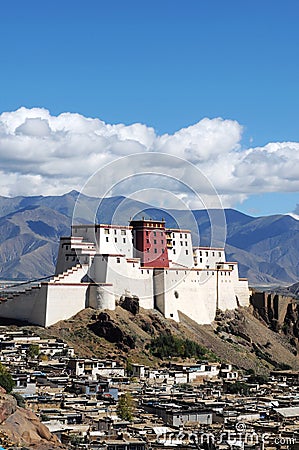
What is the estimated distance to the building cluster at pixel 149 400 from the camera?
39.3 metres

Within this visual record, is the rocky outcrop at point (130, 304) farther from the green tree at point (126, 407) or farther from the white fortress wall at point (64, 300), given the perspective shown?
the green tree at point (126, 407)

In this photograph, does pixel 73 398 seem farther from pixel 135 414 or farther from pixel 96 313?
pixel 96 313

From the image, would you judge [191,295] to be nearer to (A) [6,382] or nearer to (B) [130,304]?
(B) [130,304]

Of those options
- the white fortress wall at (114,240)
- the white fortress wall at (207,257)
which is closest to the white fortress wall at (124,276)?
the white fortress wall at (114,240)

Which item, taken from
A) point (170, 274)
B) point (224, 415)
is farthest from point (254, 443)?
point (170, 274)

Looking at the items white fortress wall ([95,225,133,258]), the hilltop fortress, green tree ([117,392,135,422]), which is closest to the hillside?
the hilltop fortress

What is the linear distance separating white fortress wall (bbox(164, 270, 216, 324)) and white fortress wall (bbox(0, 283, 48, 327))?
1189 centimetres

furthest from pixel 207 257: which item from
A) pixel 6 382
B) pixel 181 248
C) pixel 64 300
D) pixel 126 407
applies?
pixel 126 407

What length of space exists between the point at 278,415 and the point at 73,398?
10.5m

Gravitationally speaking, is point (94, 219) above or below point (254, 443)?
above

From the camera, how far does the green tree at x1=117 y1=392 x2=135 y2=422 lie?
44.8m

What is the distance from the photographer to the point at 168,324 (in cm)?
7812

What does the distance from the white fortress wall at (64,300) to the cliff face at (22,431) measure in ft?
113

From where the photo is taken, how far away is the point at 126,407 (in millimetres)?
46375
